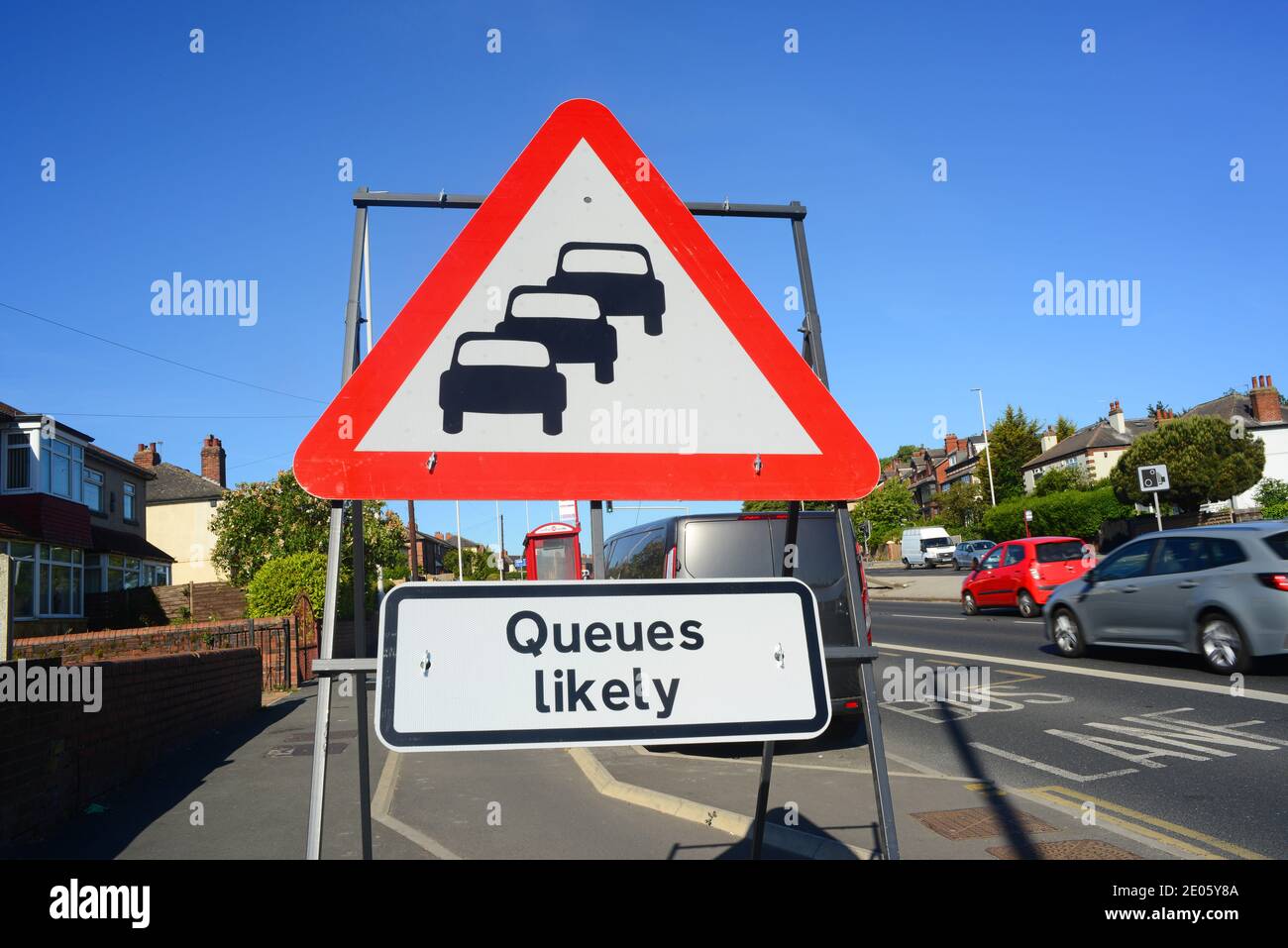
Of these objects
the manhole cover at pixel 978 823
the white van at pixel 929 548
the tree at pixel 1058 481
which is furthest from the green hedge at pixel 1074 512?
the manhole cover at pixel 978 823

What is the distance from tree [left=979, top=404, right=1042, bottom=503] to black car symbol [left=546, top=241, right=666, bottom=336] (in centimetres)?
7448

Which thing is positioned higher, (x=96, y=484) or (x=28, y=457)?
(x=28, y=457)

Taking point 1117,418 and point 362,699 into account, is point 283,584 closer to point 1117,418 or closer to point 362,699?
point 362,699

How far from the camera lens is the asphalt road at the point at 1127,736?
580cm

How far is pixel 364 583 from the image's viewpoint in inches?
95.5

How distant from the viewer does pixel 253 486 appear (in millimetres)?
40375

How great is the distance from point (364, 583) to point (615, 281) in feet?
3.39

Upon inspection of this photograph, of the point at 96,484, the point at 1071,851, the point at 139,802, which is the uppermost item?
the point at 96,484

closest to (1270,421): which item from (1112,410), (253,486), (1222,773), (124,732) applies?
(1112,410)

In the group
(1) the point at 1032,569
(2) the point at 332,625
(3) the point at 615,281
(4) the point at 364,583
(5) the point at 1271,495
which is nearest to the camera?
(2) the point at 332,625

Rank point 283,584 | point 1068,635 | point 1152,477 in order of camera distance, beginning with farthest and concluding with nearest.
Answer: point 1152,477 < point 283,584 < point 1068,635

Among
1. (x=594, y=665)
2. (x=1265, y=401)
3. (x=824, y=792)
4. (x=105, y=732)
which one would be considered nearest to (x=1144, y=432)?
(x=1265, y=401)

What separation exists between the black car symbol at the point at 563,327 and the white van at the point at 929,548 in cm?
5662
